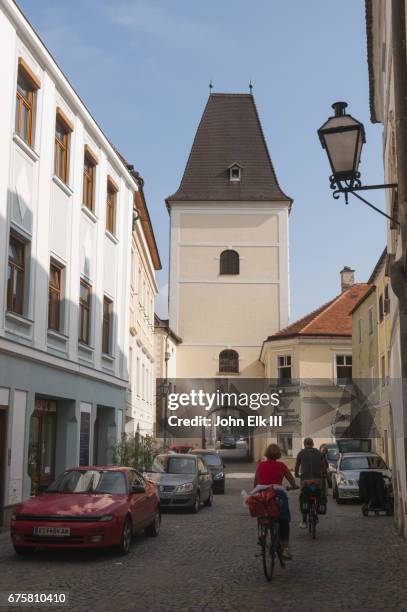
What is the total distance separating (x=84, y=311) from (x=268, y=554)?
12.7m

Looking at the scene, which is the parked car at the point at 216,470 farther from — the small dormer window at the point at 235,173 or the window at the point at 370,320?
the small dormer window at the point at 235,173

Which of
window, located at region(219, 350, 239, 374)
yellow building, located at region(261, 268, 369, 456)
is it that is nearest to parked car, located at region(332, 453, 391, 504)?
yellow building, located at region(261, 268, 369, 456)

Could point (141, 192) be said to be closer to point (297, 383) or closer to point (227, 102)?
point (297, 383)

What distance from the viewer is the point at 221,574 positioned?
34.5 ft

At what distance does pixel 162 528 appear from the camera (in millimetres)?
16672

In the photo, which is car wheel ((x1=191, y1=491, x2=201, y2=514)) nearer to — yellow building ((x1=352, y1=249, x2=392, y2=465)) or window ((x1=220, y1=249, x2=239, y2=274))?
yellow building ((x1=352, y1=249, x2=392, y2=465))

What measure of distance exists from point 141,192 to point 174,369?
82.6ft

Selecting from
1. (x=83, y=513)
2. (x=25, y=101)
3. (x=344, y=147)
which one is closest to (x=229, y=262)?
(x=25, y=101)

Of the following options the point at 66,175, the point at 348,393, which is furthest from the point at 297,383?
the point at 66,175

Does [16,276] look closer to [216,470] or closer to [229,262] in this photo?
[216,470]

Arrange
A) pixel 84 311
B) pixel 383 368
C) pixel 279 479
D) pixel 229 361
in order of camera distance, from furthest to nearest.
Answer: pixel 229 361 < pixel 383 368 < pixel 84 311 < pixel 279 479

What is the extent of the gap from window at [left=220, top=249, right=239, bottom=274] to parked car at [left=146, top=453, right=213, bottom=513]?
33.0 m

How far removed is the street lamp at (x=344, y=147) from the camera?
775 centimetres

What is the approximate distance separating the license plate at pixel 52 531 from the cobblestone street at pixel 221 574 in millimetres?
388
